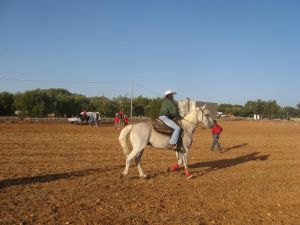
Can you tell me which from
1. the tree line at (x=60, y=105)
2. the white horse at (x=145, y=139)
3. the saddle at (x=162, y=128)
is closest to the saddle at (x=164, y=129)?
the saddle at (x=162, y=128)

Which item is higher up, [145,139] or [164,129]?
[164,129]

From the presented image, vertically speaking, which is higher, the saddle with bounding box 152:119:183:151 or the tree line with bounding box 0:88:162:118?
the tree line with bounding box 0:88:162:118

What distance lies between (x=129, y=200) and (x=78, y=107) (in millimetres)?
80277

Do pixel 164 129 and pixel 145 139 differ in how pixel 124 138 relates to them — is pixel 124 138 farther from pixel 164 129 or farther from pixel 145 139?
pixel 164 129

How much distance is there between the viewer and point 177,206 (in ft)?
27.3

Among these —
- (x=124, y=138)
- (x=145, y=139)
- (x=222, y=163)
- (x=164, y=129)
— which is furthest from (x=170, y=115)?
(x=222, y=163)

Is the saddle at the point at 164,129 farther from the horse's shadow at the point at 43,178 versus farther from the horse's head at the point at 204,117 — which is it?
the horse's shadow at the point at 43,178

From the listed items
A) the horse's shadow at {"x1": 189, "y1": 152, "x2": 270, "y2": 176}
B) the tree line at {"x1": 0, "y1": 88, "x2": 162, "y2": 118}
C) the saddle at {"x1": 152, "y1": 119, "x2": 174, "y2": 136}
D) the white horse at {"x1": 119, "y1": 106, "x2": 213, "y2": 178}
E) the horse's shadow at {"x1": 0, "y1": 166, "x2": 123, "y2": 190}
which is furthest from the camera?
the tree line at {"x1": 0, "y1": 88, "x2": 162, "y2": 118}

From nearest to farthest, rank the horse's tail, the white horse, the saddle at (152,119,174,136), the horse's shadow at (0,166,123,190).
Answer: the horse's shadow at (0,166,123,190) < the white horse < the horse's tail < the saddle at (152,119,174,136)

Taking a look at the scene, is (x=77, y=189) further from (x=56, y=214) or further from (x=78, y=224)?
(x=78, y=224)

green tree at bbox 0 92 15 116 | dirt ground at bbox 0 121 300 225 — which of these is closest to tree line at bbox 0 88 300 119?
green tree at bbox 0 92 15 116

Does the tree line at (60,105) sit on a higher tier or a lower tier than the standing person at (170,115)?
higher

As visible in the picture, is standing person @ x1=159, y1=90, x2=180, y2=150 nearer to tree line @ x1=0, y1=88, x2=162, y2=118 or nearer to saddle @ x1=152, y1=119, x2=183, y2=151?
saddle @ x1=152, y1=119, x2=183, y2=151

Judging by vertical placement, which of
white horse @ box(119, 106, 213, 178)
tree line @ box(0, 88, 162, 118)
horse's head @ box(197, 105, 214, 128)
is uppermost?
tree line @ box(0, 88, 162, 118)
